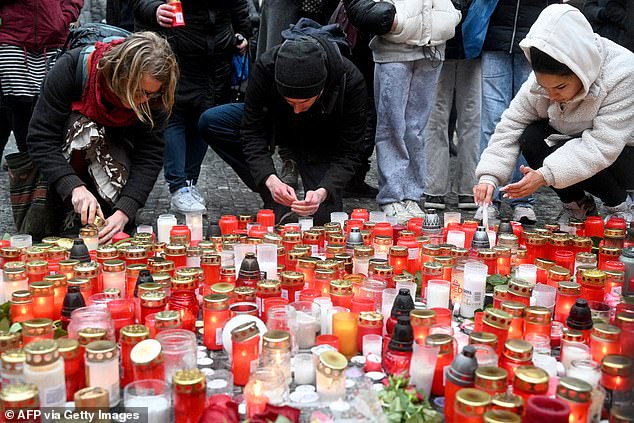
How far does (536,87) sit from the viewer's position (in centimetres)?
351

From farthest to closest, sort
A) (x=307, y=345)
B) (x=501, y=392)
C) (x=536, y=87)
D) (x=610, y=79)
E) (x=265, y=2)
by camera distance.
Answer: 1. (x=265, y=2)
2. (x=536, y=87)
3. (x=610, y=79)
4. (x=307, y=345)
5. (x=501, y=392)

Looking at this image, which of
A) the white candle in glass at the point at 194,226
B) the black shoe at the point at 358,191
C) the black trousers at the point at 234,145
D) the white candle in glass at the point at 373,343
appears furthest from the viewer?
the black shoe at the point at 358,191

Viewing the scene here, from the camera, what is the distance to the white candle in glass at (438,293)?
2.47m

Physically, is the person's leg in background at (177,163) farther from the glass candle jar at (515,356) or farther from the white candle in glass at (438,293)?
the glass candle jar at (515,356)

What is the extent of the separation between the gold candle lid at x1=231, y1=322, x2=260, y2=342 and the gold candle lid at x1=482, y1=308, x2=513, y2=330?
719mm

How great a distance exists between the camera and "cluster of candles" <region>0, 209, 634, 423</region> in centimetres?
173

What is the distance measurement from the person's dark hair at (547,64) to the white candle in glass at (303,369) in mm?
1896

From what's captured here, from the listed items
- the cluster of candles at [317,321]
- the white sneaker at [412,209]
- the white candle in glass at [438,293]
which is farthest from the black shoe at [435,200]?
the white candle in glass at [438,293]

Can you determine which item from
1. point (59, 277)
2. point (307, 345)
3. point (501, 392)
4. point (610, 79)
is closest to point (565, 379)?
point (501, 392)

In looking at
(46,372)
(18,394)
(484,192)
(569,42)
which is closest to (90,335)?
(46,372)

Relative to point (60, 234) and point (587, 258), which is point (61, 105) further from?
point (587, 258)

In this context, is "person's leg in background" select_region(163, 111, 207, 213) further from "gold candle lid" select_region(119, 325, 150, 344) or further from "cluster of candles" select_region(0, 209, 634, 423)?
"gold candle lid" select_region(119, 325, 150, 344)

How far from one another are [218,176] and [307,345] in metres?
3.87

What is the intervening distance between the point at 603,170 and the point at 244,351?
2590 mm
